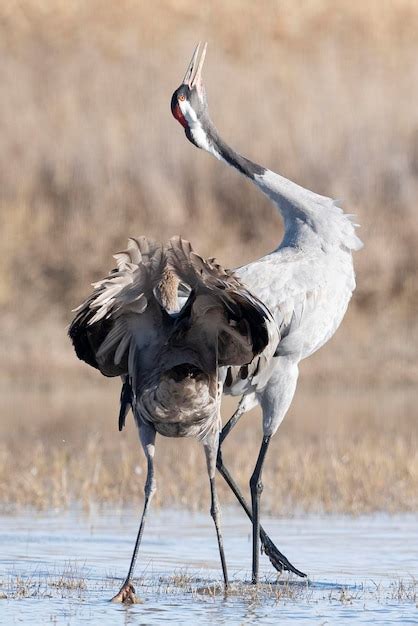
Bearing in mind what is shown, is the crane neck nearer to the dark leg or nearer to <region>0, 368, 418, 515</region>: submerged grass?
the dark leg

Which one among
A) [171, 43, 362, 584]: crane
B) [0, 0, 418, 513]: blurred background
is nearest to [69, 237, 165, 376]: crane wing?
[171, 43, 362, 584]: crane

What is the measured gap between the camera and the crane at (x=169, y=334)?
6.45 m

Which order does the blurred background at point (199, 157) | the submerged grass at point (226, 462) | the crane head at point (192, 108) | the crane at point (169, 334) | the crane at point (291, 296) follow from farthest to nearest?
the blurred background at point (199, 157), the submerged grass at point (226, 462), the crane head at point (192, 108), the crane at point (291, 296), the crane at point (169, 334)

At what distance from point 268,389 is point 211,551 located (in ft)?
2.89

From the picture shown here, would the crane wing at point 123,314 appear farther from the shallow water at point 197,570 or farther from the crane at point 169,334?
the shallow water at point 197,570

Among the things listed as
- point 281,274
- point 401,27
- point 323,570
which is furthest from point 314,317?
point 401,27

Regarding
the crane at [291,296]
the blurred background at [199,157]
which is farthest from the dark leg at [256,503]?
the blurred background at [199,157]

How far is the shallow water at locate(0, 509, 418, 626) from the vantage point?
20.7 ft

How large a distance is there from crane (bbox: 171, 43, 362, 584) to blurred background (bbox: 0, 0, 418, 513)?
23.0 ft

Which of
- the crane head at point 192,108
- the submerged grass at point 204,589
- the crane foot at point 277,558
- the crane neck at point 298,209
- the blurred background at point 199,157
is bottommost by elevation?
the submerged grass at point 204,589

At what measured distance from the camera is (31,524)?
8.72 metres

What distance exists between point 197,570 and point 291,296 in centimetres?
139

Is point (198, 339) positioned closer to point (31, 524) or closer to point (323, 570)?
point (323, 570)

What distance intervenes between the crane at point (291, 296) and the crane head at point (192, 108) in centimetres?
49
